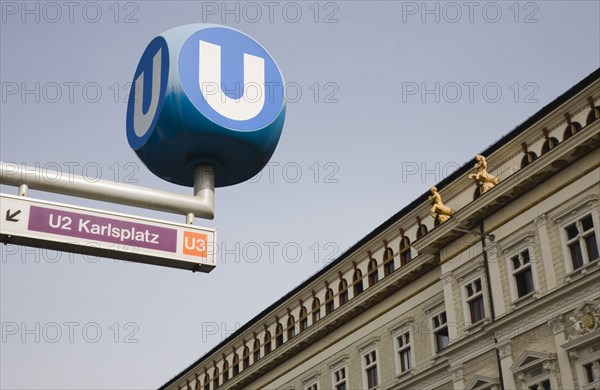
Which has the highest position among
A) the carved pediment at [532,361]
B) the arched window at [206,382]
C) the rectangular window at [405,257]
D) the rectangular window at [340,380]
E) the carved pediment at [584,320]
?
the arched window at [206,382]

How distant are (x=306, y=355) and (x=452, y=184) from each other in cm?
1258

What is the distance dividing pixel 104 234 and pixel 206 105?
0.92 meters

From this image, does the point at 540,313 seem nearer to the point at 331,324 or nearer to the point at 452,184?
the point at 452,184

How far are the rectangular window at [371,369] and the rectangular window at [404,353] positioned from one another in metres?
1.59

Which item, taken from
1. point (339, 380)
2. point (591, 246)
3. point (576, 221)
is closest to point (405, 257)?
point (339, 380)

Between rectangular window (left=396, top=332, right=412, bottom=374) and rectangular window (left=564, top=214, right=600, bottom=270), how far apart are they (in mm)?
8933

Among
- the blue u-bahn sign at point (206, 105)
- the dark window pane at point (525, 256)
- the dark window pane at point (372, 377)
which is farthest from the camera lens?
the dark window pane at point (372, 377)

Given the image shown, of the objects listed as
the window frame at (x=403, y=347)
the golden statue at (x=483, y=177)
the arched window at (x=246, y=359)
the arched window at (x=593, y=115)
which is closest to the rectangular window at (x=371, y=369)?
the window frame at (x=403, y=347)

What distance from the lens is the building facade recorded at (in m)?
26.0

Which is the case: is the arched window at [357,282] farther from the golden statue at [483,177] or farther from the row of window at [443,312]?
the golden statue at [483,177]

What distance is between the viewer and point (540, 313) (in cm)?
2675

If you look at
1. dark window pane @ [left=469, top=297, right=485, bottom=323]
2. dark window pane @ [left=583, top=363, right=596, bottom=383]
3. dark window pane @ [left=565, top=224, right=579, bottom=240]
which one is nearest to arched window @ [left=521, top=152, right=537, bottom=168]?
dark window pane @ [left=565, top=224, right=579, bottom=240]

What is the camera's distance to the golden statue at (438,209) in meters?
31.4

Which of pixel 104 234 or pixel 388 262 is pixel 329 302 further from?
pixel 104 234
